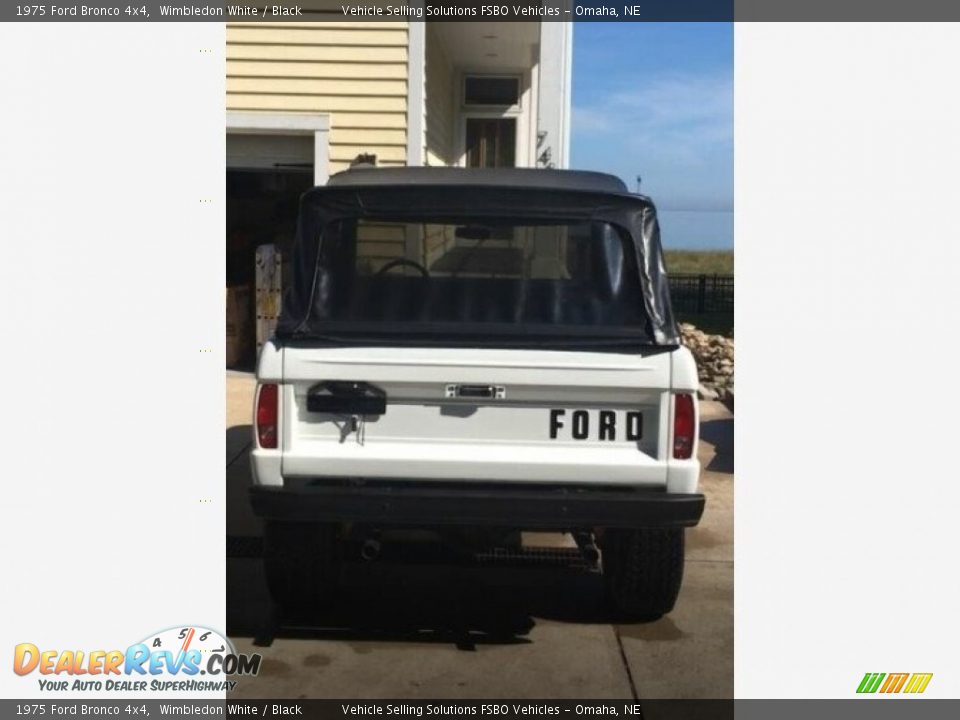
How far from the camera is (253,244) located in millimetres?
12719

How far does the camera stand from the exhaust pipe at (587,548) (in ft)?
16.8

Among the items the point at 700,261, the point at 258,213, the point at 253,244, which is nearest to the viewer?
the point at 258,213

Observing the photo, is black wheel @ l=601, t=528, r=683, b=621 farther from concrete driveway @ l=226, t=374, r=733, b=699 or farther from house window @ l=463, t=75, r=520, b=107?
house window @ l=463, t=75, r=520, b=107

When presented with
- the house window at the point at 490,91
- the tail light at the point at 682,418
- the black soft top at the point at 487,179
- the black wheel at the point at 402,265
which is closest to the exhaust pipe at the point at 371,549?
the black wheel at the point at 402,265

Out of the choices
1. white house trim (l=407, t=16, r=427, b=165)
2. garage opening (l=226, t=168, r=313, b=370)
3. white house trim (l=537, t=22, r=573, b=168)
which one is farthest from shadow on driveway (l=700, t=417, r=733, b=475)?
garage opening (l=226, t=168, r=313, b=370)

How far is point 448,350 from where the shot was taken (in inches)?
177

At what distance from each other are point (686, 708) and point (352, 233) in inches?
97.7

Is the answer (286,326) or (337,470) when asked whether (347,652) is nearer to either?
(337,470)

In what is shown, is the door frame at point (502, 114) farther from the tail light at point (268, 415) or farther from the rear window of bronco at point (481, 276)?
the tail light at point (268, 415)

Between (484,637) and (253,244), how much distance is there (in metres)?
8.65

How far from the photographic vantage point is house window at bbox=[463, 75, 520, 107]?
14.3m

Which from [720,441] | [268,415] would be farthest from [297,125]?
[268,415]

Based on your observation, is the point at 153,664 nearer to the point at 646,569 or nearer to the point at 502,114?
the point at 646,569
